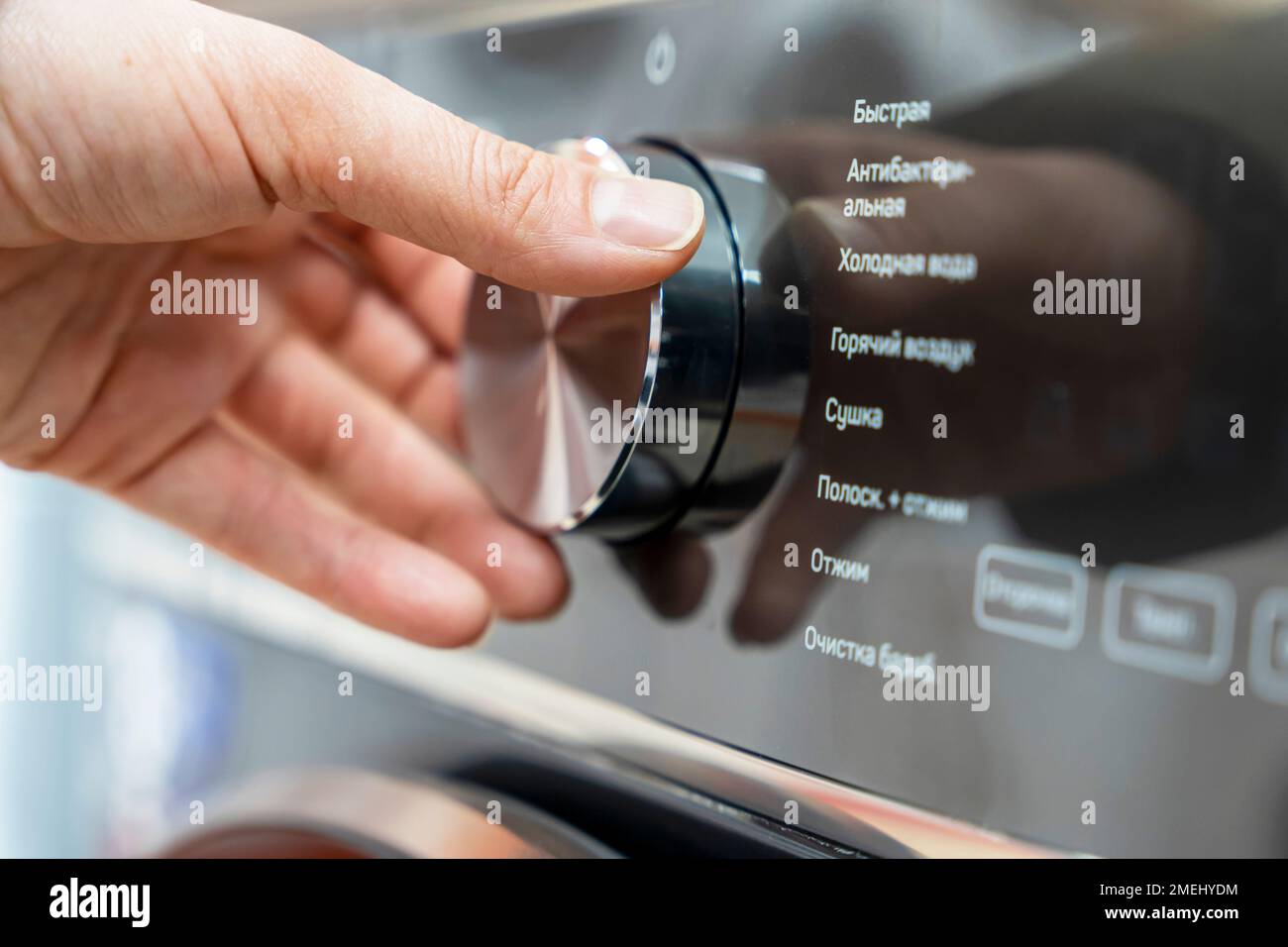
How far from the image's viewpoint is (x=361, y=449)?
0.67 m

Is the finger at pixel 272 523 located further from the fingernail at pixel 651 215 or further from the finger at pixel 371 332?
the fingernail at pixel 651 215

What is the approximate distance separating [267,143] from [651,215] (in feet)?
0.64

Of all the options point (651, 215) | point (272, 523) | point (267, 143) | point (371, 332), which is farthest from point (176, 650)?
point (651, 215)

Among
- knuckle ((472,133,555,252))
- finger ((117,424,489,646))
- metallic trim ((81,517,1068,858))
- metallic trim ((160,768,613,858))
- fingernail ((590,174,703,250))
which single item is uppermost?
knuckle ((472,133,555,252))

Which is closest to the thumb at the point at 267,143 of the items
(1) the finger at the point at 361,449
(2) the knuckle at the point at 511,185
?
(2) the knuckle at the point at 511,185

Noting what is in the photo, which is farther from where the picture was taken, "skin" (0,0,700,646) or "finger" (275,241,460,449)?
"finger" (275,241,460,449)

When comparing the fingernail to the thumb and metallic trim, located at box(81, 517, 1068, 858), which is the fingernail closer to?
the thumb

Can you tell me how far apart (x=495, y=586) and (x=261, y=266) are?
0.99 ft

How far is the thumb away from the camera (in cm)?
41

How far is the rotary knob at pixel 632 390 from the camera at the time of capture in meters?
0.36

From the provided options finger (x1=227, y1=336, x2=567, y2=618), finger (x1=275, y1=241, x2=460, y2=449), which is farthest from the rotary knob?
finger (x1=275, y1=241, x2=460, y2=449)

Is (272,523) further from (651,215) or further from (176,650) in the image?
(651,215)

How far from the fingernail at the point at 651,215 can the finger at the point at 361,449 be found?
208 mm
